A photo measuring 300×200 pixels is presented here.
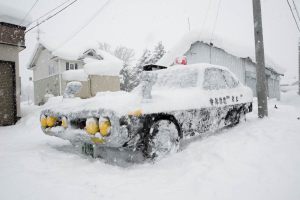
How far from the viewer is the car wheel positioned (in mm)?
3141

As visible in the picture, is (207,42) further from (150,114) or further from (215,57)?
(150,114)

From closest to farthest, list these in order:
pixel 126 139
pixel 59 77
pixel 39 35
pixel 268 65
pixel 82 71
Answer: pixel 126 139 < pixel 268 65 < pixel 82 71 < pixel 59 77 < pixel 39 35

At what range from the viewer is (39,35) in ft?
85.4

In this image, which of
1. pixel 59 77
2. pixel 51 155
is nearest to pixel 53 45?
pixel 59 77

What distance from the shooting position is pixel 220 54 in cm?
1589

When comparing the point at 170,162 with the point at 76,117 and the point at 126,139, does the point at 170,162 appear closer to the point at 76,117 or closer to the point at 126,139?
the point at 126,139

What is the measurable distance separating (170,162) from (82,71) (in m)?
18.8

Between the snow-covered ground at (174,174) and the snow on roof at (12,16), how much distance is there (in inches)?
294

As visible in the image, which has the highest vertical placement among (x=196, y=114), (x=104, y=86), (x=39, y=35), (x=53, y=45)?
(x=39, y=35)

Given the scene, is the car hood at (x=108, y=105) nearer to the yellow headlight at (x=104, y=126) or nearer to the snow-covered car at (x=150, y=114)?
the snow-covered car at (x=150, y=114)

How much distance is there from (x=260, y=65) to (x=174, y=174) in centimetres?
555

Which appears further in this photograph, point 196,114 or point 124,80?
point 124,80

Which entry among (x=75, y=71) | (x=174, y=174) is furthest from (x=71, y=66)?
(x=174, y=174)

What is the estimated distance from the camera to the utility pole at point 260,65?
6.93 m
